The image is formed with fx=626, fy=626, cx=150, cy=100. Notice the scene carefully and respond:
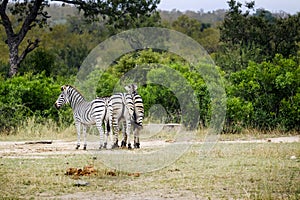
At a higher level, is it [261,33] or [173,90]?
[261,33]

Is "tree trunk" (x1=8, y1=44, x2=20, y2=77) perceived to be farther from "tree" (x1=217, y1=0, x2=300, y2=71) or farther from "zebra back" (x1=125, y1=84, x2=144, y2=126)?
"zebra back" (x1=125, y1=84, x2=144, y2=126)

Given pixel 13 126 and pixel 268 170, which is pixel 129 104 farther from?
pixel 13 126

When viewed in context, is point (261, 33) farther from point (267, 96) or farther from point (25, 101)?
point (25, 101)

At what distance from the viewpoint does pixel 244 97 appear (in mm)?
21234

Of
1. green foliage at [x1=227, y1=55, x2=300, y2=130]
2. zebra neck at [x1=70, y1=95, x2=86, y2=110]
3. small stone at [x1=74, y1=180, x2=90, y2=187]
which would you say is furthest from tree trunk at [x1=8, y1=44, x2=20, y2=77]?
small stone at [x1=74, y1=180, x2=90, y2=187]

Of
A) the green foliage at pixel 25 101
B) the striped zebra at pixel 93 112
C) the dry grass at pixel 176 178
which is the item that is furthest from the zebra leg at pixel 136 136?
the green foliage at pixel 25 101

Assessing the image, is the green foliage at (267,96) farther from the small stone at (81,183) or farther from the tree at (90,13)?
the small stone at (81,183)

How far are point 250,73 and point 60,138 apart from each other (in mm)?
6707

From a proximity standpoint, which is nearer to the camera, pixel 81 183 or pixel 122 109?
pixel 81 183

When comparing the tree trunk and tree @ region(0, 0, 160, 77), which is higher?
tree @ region(0, 0, 160, 77)

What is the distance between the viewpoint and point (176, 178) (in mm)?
10406

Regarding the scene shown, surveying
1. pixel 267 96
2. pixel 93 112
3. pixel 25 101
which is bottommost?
pixel 93 112

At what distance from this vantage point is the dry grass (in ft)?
29.4

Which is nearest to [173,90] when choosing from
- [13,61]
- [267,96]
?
[267,96]
